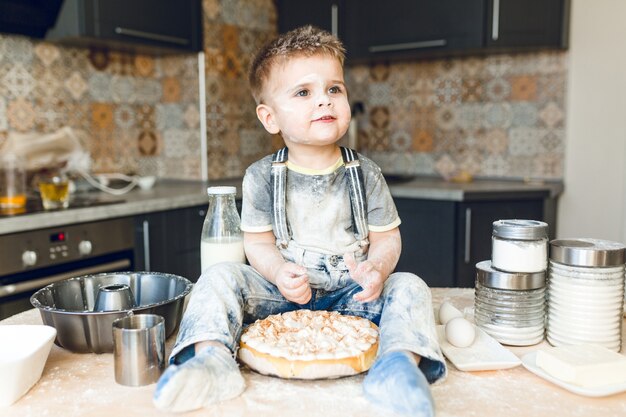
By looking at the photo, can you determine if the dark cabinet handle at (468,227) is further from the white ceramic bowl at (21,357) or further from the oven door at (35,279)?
the white ceramic bowl at (21,357)

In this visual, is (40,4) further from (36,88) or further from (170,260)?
(170,260)

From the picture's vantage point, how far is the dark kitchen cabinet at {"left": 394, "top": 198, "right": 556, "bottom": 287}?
2602 mm

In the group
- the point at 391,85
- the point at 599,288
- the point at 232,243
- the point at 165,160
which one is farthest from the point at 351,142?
the point at 599,288

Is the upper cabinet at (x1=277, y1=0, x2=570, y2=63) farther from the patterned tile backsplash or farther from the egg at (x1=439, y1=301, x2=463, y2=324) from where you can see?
the egg at (x1=439, y1=301, x2=463, y2=324)

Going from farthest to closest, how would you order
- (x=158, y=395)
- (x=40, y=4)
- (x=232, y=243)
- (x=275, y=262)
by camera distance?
(x=40, y=4), (x=232, y=243), (x=275, y=262), (x=158, y=395)

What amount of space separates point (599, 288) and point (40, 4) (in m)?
2.28

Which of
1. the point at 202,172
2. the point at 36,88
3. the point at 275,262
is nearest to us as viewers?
the point at 275,262

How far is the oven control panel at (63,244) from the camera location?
1914 mm

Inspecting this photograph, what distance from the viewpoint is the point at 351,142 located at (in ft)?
10.9

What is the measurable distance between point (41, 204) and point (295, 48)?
1.56 metres

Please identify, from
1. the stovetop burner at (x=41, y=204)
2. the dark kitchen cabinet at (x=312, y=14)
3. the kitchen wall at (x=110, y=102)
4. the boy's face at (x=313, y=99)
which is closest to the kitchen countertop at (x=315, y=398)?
the boy's face at (x=313, y=99)

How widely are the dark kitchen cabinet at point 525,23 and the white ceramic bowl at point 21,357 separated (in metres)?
2.45

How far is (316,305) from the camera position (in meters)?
1.08

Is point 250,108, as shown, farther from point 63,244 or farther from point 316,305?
point 316,305
